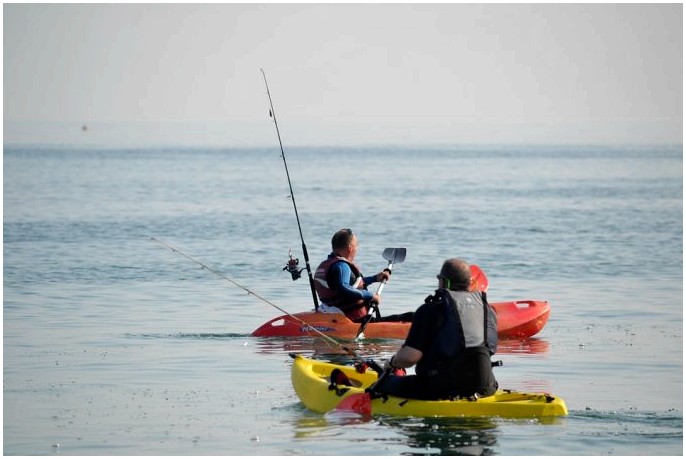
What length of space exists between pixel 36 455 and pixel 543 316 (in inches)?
262

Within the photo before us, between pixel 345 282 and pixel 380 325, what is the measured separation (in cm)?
66

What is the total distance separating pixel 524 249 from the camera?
26.3 metres

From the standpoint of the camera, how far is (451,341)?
968cm

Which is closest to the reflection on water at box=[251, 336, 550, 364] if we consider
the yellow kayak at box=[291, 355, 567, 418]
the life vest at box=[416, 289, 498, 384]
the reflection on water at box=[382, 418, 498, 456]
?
the yellow kayak at box=[291, 355, 567, 418]

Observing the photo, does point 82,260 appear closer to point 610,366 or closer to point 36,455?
point 610,366

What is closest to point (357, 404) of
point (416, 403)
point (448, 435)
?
point (416, 403)

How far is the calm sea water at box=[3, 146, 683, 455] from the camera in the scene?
994cm

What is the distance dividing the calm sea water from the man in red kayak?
0.42 metres

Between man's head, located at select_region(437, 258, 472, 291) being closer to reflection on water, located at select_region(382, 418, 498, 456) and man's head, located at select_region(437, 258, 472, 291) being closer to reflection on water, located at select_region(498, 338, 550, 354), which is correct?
reflection on water, located at select_region(382, 418, 498, 456)

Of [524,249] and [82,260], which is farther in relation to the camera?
[524,249]

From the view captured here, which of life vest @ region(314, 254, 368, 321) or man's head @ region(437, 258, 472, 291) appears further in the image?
life vest @ region(314, 254, 368, 321)

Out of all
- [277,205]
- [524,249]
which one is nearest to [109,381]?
[524,249]

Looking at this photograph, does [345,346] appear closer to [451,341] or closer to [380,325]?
[380,325]

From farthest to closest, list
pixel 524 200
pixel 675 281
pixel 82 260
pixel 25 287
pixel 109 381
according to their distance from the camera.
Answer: pixel 524 200 < pixel 82 260 < pixel 675 281 < pixel 25 287 < pixel 109 381
